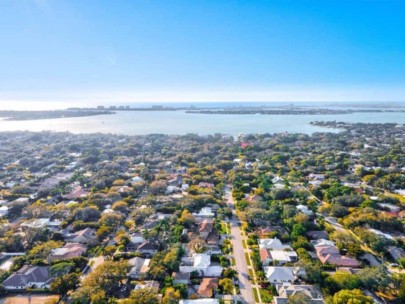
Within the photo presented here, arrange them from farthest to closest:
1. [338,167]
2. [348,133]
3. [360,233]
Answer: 1. [348,133]
2. [338,167]
3. [360,233]

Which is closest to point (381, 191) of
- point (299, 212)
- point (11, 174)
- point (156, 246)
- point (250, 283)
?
point (299, 212)

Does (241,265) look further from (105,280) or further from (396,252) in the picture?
(396,252)

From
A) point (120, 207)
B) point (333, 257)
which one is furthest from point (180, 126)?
point (333, 257)

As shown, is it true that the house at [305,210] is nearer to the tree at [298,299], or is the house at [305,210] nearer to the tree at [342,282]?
the tree at [342,282]

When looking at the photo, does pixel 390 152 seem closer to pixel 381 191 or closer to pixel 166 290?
pixel 381 191

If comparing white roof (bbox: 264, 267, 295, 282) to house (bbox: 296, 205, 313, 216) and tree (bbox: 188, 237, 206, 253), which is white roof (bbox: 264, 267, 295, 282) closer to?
tree (bbox: 188, 237, 206, 253)

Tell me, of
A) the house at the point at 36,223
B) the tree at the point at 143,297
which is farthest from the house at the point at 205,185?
the tree at the point at 143,297

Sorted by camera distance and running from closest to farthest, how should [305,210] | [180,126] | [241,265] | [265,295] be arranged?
[265,295] < [241,265] < [305,210] < [180,126]
